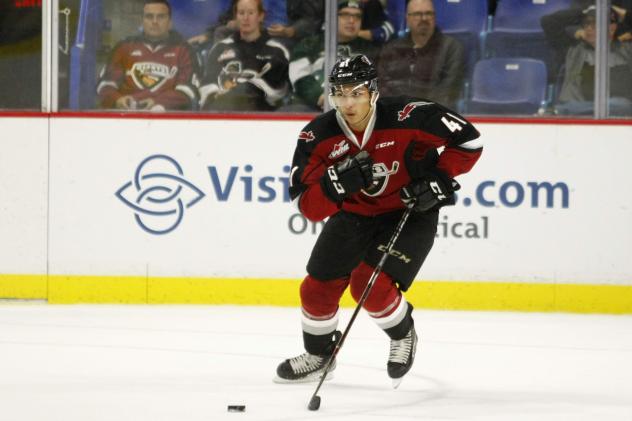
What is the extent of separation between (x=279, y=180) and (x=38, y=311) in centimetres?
140

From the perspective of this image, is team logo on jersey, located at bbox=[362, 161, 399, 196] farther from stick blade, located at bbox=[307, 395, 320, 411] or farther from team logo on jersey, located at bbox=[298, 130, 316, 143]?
stick blade, located at bbox=[307, 395, 320, 411]

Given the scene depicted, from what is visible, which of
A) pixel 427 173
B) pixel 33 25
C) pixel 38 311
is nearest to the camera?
pixel 427 173

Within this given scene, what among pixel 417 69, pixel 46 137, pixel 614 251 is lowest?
pixel 614 251

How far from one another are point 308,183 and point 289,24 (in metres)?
2.76

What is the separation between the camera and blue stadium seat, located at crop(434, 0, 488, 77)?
259 inches

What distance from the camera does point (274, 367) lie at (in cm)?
466

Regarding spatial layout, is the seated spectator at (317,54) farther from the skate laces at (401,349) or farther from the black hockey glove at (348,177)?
the black hockey glove at (348,177)

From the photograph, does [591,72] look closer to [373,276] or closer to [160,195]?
[160,195]

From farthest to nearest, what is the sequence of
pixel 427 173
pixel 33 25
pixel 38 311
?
pixel 33 25
pixel 38 311
pixel 427 173

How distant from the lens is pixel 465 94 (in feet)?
21.6

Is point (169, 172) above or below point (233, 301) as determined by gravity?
above

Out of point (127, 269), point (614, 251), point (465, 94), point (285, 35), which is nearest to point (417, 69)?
point (465, 94)

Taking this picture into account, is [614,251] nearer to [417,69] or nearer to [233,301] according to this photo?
[417,69]

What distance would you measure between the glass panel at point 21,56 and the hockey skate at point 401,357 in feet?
10.2
